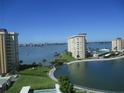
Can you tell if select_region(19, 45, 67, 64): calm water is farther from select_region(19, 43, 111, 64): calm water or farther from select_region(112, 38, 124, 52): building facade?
select_region(112, 38, 124, 52): building facade

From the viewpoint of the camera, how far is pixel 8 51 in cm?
1038

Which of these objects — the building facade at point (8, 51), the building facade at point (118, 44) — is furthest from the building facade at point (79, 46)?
the building facade at point (8, 51)

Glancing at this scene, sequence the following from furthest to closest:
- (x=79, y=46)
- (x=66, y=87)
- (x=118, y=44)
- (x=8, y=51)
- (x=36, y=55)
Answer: (x=36, y=55)
(x=118, y=44)
(x=79, y=46)
(x=8, y=51)
(x=66, y=87)

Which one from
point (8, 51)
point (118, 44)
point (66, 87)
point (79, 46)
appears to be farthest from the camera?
point (118, 44)

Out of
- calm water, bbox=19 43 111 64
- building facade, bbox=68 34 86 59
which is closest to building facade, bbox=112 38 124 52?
building facade, bbox=68 34 86 59

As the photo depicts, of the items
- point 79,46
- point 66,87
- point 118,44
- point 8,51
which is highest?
point 118,44

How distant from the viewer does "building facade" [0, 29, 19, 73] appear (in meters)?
9.85

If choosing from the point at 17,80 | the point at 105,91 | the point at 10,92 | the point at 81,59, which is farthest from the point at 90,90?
the point at 81,59

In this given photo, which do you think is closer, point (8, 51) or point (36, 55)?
point (8, 51)

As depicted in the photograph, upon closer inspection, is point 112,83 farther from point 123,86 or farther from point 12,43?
point 12,43

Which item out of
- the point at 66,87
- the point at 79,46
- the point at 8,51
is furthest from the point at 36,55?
the point at 66,87

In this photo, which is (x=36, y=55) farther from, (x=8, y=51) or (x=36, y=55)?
(x=8, y=51)

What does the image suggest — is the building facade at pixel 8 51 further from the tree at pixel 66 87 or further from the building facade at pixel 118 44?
the building facade at pixel 118 44

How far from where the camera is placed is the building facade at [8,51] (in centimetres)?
985
